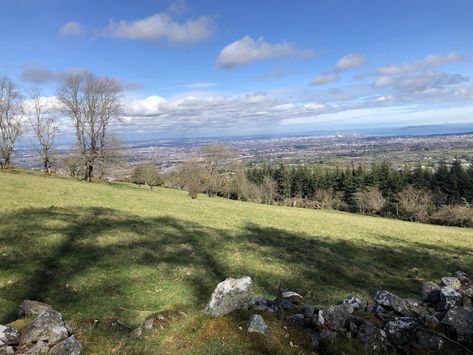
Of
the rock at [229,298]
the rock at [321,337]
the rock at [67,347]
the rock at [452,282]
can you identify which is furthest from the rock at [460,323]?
the rock at [67,347]

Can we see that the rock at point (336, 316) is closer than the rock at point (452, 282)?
Yes

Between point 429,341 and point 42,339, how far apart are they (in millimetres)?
7891

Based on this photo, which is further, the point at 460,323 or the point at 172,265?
the point at 172,265

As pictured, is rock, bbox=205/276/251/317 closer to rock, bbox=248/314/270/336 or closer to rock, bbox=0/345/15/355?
rock, bbox=248/314/270/336

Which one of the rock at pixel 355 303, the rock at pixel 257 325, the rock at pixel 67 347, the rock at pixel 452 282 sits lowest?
the rock at pixel 452 282

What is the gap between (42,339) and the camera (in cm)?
649

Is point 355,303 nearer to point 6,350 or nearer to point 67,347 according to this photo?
point 67,347

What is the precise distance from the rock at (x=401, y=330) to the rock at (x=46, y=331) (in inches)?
271

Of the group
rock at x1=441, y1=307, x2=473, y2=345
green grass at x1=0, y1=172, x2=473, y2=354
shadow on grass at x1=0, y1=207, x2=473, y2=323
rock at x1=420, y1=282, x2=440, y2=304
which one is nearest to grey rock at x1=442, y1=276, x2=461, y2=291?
rock at x1=420, y1=282, x2=440, y2=304

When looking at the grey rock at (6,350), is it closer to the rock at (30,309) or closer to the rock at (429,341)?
the rock at (30,309)

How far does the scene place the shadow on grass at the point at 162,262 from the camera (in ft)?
39.8

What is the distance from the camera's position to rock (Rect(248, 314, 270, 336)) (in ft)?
24.4

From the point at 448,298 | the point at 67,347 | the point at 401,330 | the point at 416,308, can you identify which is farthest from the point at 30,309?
the point at 448,298

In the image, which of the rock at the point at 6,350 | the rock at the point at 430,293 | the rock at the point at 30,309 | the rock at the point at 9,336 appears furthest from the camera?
the rock at the point at 430,293
